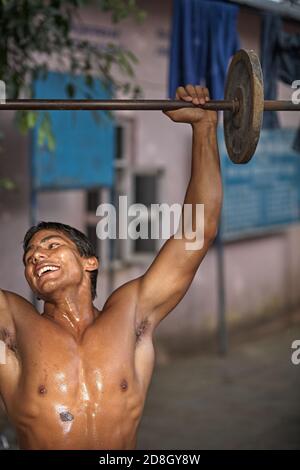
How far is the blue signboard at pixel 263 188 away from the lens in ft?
28.7

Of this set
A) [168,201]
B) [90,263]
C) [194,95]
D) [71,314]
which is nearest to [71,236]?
[90,263]

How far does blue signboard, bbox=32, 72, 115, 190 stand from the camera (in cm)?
633

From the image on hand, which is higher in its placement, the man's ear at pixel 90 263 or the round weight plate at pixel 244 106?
the round weight plate at pixel 244 106

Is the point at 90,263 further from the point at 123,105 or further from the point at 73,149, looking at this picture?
the point at 73,149

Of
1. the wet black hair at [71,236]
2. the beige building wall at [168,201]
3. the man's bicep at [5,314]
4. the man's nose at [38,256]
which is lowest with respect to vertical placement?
the man's bicep at [5,314]

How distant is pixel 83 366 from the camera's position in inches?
109

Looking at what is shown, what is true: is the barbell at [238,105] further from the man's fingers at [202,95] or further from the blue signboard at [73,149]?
the blue signboard at [73,149]

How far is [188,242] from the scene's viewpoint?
9.42ft

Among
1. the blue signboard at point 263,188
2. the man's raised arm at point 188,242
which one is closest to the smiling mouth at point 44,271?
the man's raised arm at point 188,242

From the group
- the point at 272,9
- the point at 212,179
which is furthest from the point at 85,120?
the point at 212,179

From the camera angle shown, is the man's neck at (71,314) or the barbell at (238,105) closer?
the barbell at (238,105)

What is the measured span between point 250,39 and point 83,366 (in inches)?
267

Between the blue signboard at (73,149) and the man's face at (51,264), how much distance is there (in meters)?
3.46

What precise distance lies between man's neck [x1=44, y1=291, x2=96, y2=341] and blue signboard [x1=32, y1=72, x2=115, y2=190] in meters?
3.51
